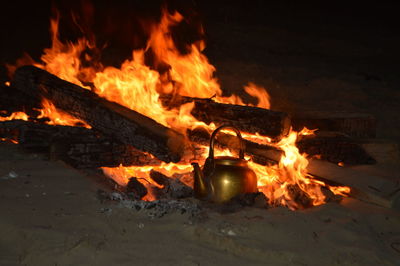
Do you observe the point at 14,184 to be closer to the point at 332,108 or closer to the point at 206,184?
the point at 206,184

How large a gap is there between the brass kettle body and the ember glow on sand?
16.5 inches

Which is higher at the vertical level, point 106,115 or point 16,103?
point 16,103

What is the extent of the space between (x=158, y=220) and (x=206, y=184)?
690 millimetres

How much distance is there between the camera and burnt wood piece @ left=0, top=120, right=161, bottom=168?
421 centimetres

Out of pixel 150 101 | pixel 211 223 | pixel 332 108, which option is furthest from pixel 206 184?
pixel 332 108

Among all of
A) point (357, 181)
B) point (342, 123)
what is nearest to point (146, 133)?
point (357, 181)

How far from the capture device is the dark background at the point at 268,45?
7484mm

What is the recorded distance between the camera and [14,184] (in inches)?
136

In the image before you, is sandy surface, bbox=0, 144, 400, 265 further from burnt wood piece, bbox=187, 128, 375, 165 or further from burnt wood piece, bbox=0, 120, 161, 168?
burnt wood piece, bbox=187, 128, 375, 165

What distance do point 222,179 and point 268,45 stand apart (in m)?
8.49

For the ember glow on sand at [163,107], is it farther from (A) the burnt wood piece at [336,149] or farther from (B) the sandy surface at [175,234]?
(B) the sandy surface at [175,234]

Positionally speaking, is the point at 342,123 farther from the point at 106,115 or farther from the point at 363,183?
the point at 106,115

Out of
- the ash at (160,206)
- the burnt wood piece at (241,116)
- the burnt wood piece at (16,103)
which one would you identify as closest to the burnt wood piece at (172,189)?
the ash at (160,206)

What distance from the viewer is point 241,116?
15.1ft
